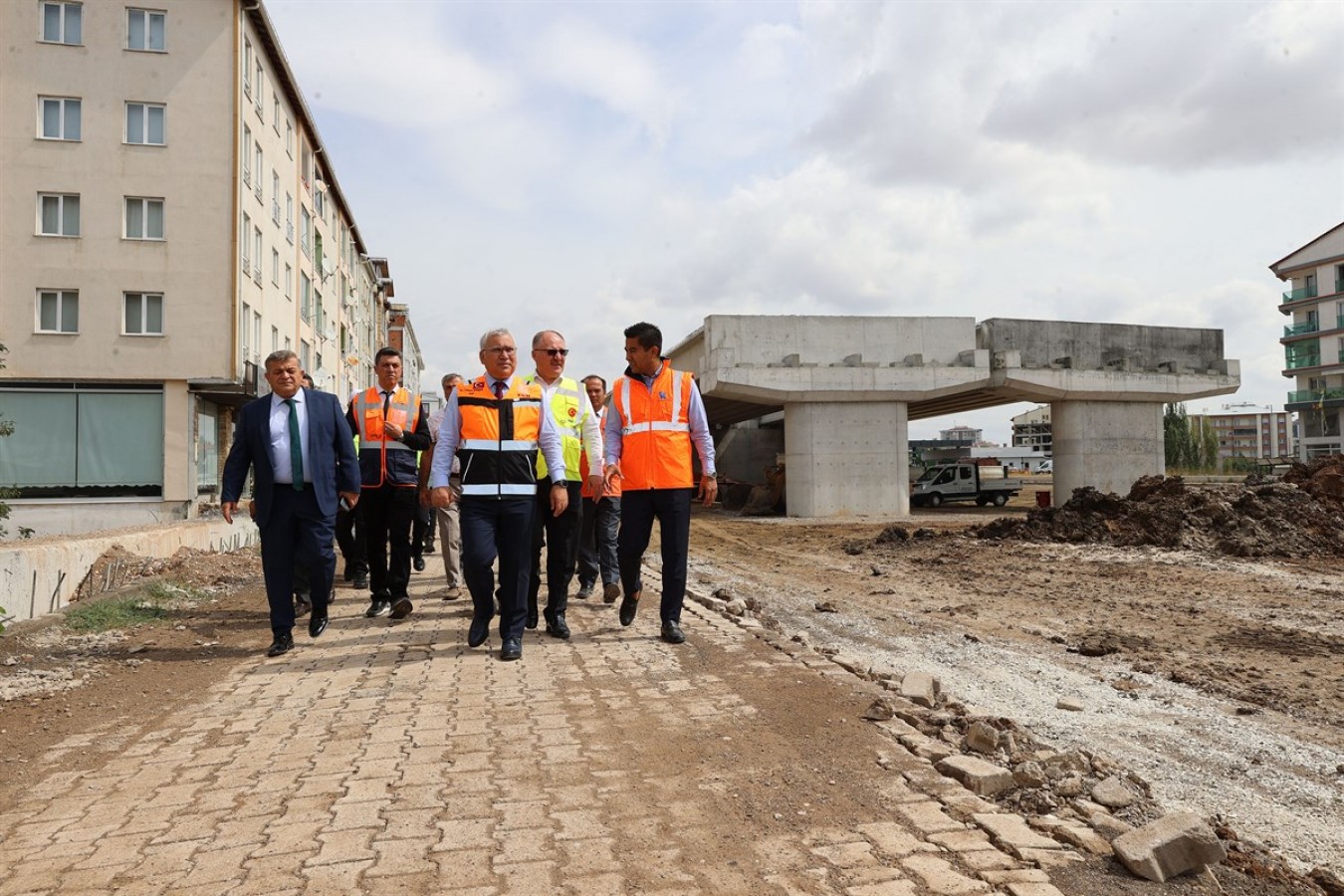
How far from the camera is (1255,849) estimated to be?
3283mm

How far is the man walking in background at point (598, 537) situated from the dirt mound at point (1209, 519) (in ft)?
34.8

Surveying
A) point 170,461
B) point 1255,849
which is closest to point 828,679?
point 1255,849

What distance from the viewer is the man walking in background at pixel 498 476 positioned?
19.0ft

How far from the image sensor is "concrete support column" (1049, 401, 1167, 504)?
30.5 meters

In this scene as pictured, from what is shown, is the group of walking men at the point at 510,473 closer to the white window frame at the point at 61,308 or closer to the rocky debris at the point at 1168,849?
the rocky debris at the point at 1168,849

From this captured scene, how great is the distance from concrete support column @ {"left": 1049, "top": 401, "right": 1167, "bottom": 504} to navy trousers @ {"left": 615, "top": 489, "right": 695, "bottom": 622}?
27244 mm

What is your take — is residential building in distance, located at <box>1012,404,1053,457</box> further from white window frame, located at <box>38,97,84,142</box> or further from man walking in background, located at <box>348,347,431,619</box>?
man walking in background, located at <box>348,347,431,619</box>

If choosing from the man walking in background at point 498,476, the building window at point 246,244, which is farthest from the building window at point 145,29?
the man walking in background at point 498,476

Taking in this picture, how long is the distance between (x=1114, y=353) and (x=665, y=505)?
92.5 ft

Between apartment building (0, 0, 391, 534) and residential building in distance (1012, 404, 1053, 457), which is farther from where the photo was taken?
residential building in distance (1012, 404, 1053, 457)

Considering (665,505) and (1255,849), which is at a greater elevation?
(665,505)

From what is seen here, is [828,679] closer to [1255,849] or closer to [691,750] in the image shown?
[691,750]

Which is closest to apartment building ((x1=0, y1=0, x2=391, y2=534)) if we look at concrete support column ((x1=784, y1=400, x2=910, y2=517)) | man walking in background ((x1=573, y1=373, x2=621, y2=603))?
concrete support column ((x1=784, y1=400, x2=910, y2=517))

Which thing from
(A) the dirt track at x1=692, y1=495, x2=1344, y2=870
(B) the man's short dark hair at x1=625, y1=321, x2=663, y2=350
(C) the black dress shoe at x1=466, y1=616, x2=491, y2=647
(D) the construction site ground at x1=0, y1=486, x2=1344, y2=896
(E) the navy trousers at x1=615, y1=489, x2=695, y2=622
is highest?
(B) the man's short dark hair at x1=625, y1=321, x2=663, y2=350
